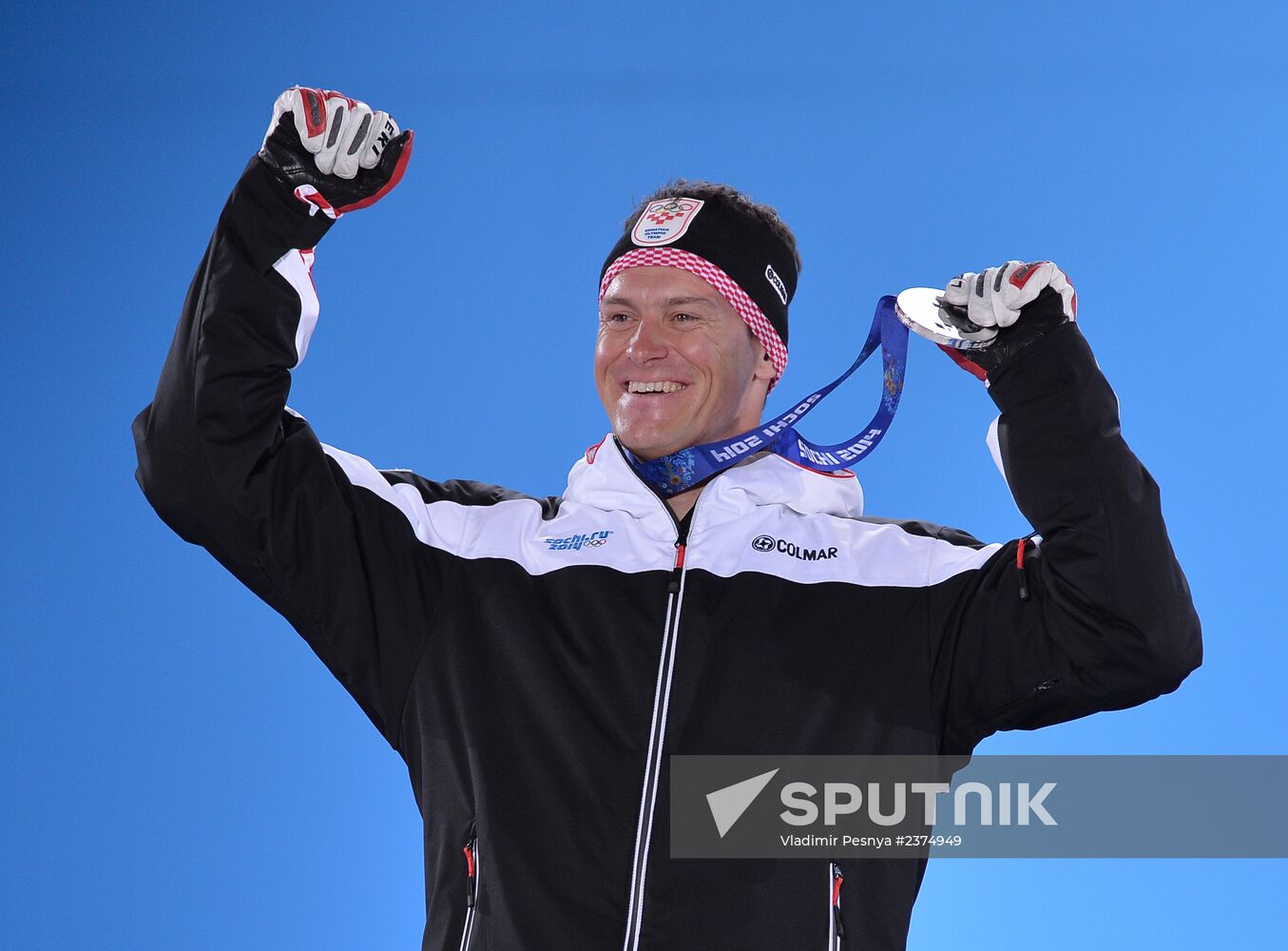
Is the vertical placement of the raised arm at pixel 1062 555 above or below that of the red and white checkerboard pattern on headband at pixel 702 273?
below

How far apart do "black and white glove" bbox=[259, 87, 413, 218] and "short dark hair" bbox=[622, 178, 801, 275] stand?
0.50 m

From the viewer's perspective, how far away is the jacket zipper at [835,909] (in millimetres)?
1513

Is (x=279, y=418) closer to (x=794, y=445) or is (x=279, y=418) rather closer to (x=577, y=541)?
(x=577, y=541)

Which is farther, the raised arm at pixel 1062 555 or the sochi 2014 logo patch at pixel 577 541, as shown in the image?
the sochi 2014 logo patch at pixel 577 541

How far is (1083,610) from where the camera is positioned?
1531mm

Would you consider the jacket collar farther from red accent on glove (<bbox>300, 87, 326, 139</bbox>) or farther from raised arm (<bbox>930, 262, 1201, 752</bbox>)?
red accent on glove (<bbox>300, 87, 326, 139</bbox>)

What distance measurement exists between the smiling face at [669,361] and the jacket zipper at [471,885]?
57cm

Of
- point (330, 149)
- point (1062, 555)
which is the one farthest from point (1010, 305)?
point (330, 149)

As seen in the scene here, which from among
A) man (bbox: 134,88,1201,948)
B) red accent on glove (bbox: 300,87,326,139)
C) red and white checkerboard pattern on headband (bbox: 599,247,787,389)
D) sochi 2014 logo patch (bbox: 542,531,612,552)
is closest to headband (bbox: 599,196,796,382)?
red and white checkerboard pattern on headband (bbox: 599,247,787,389)

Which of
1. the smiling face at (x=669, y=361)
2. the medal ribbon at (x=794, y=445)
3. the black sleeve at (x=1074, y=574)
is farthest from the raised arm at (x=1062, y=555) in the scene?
the smiling face at (x=669, y=361)

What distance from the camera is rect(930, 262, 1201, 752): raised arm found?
1.50 meters

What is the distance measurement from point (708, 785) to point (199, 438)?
693 mm

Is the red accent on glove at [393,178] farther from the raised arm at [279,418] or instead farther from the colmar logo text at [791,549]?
the colmar logo text at [791,549]

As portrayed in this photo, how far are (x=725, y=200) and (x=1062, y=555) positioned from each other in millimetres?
796
